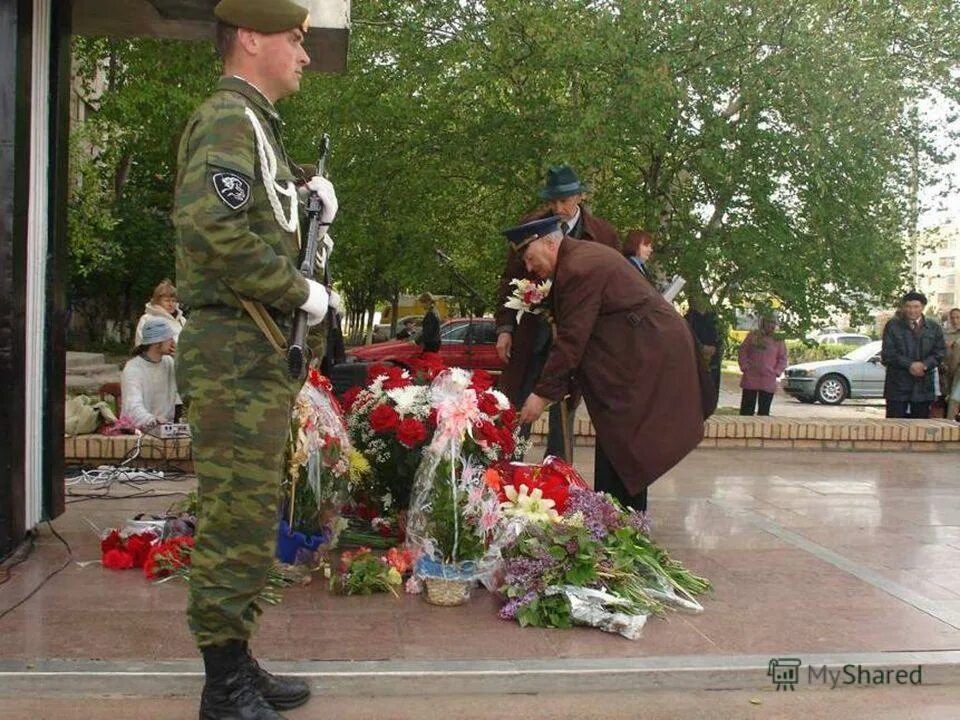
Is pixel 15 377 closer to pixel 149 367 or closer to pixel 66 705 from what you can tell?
pixel 66 705

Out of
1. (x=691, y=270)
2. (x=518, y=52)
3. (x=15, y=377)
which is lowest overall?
(x=15, y=377)

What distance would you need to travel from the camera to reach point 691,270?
434 inches

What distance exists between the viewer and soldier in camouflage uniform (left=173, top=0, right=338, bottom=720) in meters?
3.34

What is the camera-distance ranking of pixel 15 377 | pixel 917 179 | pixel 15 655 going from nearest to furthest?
pixel 15 655 → pixel 15 377 → pixel 917 179

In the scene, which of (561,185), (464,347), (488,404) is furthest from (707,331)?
(464,347)

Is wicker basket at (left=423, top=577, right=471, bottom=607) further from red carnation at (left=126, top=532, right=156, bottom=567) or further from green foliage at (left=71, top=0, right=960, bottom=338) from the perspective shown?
green foliage at (left=71, top=0, right=960, bottom=338)

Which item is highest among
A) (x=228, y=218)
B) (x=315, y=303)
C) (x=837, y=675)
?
(x=228, y=218)

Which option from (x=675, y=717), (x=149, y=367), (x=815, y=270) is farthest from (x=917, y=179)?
(x=675, y=717)

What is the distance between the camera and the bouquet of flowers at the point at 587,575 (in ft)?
15.5

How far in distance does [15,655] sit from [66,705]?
43cm

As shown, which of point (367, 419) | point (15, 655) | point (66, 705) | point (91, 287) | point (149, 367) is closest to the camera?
point (66, 705)

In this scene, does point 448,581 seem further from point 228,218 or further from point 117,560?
point 228,218

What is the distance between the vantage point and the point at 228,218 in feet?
10.7

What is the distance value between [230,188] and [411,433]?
2321 millimetres
